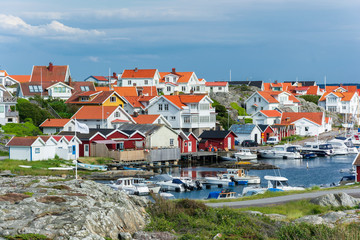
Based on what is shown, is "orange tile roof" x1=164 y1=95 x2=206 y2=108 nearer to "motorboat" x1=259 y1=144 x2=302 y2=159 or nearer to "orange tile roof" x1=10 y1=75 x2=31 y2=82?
"motorboat" x1=259 y1=144 x2=302 y2=159

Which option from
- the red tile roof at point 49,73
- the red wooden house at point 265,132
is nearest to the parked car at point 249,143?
the red wooden house at point 265,132

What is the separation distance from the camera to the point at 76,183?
1236 inches

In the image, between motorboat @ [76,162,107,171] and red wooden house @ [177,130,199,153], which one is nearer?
motorboat @ [76,162,107,171]

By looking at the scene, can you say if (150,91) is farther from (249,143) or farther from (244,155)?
(244,155)

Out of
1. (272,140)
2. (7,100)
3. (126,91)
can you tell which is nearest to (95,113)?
(7,100)

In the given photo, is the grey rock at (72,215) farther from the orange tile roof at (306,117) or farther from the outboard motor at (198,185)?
the orange tile roof at (306,117)

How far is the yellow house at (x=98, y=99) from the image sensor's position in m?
78.9

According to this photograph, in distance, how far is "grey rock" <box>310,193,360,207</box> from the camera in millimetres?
28625

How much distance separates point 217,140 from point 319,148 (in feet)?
47.6

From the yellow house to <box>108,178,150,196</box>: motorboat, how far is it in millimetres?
33822

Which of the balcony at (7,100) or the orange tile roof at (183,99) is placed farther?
the orange tile roof at (183,99)

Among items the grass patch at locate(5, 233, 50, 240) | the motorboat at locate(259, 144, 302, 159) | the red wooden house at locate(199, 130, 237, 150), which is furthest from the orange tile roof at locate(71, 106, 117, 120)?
the grass patch at locate(5, 233, 50, 240)

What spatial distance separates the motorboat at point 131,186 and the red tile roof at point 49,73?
179 feet

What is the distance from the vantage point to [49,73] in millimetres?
97938
